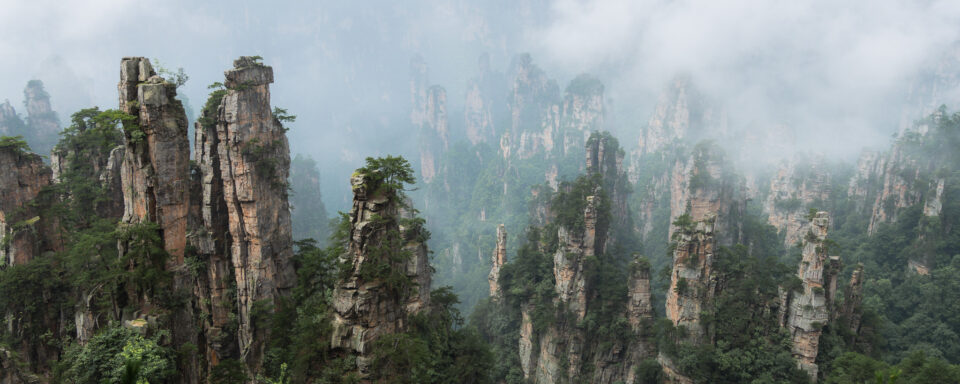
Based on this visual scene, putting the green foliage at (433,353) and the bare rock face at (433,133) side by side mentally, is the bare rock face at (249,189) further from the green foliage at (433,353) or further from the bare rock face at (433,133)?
the bare rock face at (433,133)

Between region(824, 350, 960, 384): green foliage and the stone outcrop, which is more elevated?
the stone outcrop

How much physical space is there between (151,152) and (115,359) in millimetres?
5604

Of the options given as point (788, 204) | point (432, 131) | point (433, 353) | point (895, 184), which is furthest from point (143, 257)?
point (432, 131)

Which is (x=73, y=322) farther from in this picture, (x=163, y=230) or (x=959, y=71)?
(x=959, y=71)

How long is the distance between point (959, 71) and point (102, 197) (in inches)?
4357

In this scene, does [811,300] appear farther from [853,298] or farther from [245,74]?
[245,74]

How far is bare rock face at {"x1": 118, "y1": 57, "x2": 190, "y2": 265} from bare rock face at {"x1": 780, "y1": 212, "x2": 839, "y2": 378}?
26809 mm

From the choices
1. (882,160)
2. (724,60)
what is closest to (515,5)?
(724,60)

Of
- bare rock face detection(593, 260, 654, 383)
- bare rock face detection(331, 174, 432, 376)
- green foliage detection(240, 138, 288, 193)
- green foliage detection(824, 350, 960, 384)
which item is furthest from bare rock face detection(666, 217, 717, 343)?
green foliage detection(240, 138, 288, 193)

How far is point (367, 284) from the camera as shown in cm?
1412

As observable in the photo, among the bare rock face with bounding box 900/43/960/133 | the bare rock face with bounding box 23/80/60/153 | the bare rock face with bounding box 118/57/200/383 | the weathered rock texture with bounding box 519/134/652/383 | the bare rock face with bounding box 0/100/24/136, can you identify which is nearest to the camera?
the bare rock face with bounding box 118/57/200/383

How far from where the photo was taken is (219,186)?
827 inches

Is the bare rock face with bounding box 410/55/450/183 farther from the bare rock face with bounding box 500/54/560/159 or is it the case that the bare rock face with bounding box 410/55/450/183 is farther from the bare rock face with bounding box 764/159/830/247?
the bare rock face with bounding box 764/159/830/247

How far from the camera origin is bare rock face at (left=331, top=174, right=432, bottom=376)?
45.8 ft
